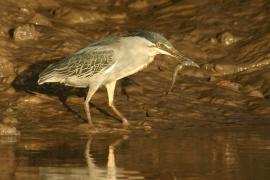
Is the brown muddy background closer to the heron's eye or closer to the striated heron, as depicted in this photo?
the striated heron

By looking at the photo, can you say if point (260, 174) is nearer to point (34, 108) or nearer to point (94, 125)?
point (94, 125)

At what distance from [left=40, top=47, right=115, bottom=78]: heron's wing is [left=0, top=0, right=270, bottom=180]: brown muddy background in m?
0.54

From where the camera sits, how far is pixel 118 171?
28.6ft

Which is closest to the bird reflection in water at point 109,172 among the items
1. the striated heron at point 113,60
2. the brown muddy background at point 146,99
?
the brown muddy background at point 146,99

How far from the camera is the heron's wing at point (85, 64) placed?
12.0 m

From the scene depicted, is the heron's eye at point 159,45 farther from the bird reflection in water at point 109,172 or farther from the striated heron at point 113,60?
the bird reflection in water at point 109,172

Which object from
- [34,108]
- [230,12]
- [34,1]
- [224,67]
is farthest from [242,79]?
[34,1]

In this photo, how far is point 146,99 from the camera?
42.9 feet

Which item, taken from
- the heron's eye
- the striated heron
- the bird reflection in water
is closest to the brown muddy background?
the bird reflection in water

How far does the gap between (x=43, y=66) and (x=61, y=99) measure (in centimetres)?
96

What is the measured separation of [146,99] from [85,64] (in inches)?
52.9

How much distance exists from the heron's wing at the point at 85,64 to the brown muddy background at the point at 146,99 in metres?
0.54

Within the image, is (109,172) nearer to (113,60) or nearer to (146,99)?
(113,60)

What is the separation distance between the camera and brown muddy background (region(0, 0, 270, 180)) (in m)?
9.17
